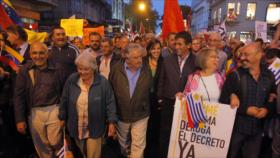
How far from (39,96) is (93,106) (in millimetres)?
798

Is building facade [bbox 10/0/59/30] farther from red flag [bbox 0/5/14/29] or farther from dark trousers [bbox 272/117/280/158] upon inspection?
dark trousers [bbox 272/117/280/158]

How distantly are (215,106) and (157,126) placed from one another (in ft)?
7.44

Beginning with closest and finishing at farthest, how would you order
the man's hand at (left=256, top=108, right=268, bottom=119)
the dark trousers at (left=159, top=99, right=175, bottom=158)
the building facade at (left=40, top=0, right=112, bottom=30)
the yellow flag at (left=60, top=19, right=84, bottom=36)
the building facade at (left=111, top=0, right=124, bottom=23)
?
the man's hand at (left=256, top=108, right=268, bottom=119) < the dark trousers at (left=159, top=99, right=175, bottom=158) < the yellow flag at (left=60, top=19, right=84, bottom=36) < the building facade at (left=40, top=0, right=112, bottom=30) < the building facade at (left=111, top=0, right=124, bottom=23)

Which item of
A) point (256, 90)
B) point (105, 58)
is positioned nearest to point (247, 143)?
point (256, 90)

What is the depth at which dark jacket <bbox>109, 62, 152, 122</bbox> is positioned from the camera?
13.9 feet

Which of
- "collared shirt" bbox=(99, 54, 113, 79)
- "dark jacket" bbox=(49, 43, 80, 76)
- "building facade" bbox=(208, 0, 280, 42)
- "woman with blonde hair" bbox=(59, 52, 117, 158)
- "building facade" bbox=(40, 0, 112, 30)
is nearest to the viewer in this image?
"woman with blonde hair" bbox=(59, 52, 117, 158)

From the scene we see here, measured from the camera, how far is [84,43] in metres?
10.5

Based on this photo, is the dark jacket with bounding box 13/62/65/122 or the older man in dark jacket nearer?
the dark jacket with bounding box 13/62/65/122

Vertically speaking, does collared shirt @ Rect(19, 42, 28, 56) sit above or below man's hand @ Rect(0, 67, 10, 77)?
above

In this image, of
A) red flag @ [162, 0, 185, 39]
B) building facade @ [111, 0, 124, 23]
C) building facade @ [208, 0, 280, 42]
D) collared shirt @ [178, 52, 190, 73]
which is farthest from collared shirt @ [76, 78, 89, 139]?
building facade @ [111, 0, 124, 23]

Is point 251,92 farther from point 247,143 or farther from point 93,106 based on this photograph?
point 93,106

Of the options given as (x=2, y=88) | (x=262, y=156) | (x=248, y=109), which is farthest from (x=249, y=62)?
(x=2, y=88)

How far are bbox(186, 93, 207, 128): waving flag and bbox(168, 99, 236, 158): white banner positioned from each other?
57mm

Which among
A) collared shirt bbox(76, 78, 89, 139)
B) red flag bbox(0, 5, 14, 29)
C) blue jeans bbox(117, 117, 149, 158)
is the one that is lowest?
blue jeans bbox(117, 117, 149, 158)
